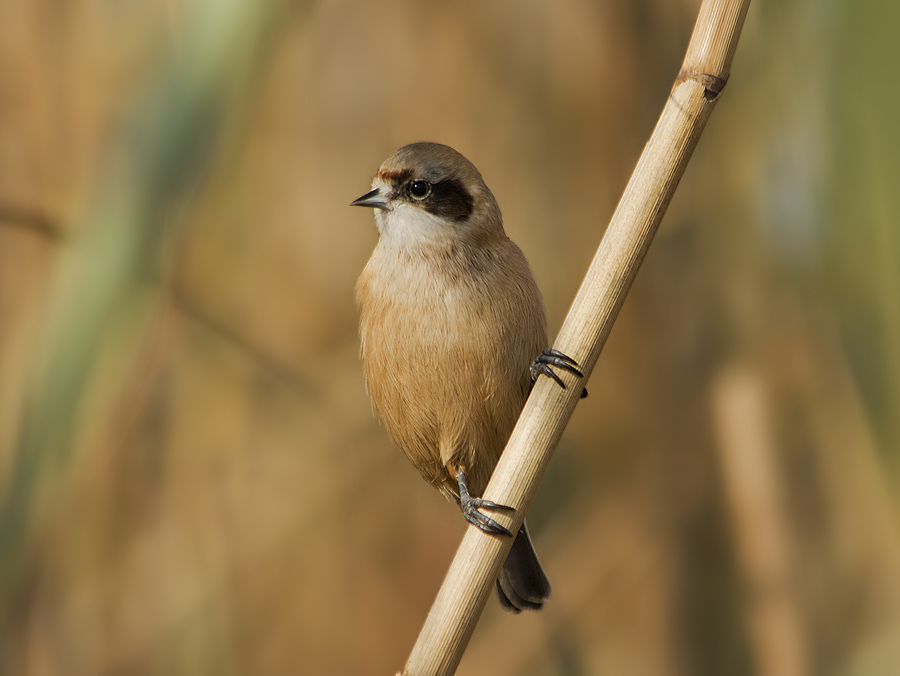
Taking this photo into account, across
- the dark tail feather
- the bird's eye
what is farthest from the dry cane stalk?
the dark tail feather

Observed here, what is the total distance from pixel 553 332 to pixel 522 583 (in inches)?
45.3

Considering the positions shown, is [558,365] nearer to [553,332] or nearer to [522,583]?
[522,583]

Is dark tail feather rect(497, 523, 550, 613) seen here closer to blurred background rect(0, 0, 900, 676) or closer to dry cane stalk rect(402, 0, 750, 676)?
blurred background rect(0, 0, 900, 676)

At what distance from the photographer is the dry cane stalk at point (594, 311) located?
134 cm

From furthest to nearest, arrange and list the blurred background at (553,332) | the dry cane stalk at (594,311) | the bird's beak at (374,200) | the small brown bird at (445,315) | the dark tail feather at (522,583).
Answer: the blurred background at (553,332) → the dark tail feather at (522,583) → the bird's beak at (374,200) → the small brown bird at (445,315) → the dry cane stalk at (594,311)

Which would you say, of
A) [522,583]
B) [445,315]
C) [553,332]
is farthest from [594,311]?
[553,332]

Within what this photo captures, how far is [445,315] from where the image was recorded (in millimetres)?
2051

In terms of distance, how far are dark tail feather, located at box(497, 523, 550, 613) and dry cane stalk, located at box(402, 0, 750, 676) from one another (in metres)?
0.96

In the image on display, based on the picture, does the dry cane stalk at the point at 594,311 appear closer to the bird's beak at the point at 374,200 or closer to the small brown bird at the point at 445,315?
the small brown bird at the point at 445,315

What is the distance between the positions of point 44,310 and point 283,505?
61.4 inches

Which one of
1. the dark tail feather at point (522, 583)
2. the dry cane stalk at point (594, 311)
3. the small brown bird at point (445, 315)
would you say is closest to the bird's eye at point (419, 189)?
the small brown bird at point (445, 315)

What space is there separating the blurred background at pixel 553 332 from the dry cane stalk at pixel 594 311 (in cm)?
131

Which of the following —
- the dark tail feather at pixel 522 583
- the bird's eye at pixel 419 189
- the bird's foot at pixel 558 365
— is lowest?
the dark tail feather at pixel 522 583

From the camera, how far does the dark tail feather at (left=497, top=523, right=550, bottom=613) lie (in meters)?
2.46
